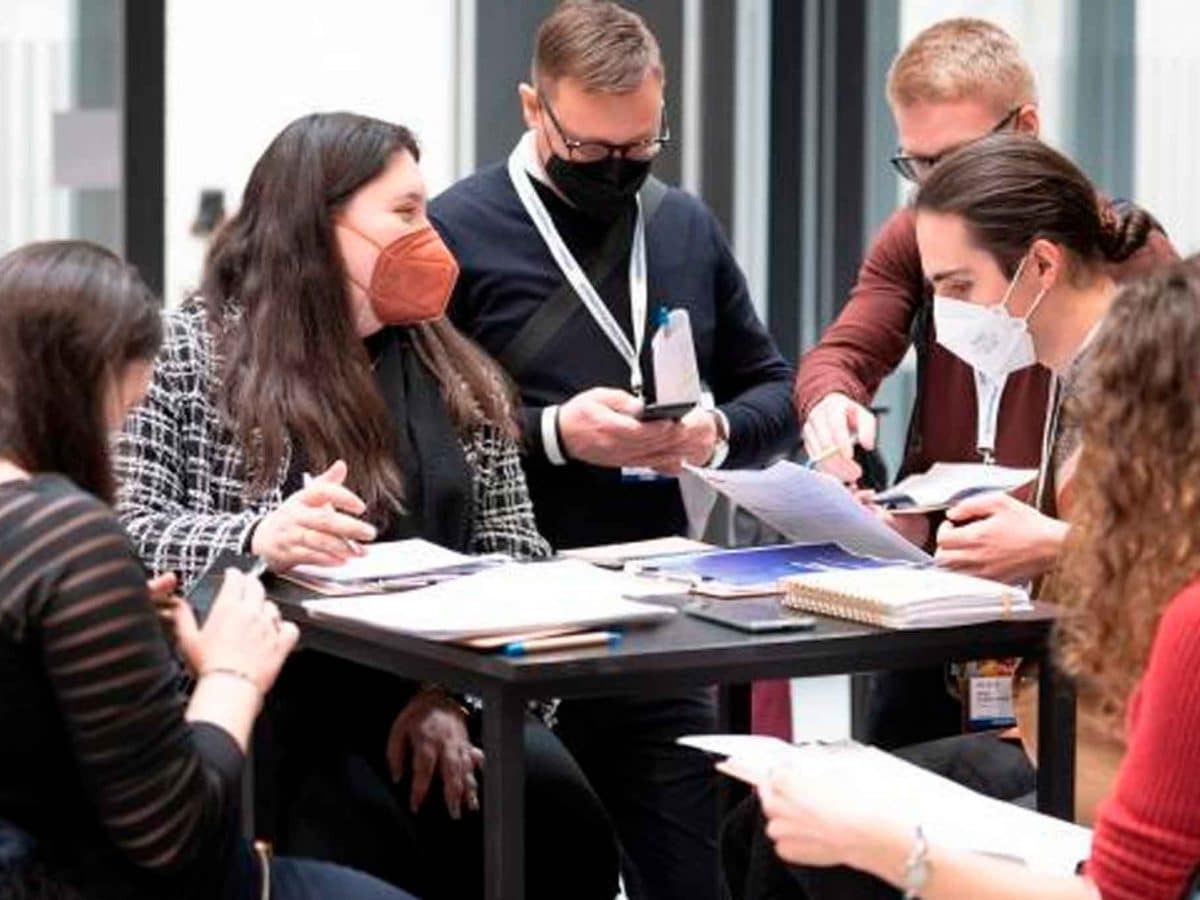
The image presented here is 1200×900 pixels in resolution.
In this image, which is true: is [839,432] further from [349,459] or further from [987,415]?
[349,459]

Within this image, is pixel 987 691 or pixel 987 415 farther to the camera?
pixel 987 415

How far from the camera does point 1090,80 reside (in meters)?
6.35

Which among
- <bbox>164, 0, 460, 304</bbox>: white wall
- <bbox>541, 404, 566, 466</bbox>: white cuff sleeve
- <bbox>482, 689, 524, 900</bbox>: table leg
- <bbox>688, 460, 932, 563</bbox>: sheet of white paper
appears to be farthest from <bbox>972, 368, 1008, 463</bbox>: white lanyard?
<bbox>164, 0, 460, 304</bbox>: white wall

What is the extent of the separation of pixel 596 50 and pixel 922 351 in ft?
2.29

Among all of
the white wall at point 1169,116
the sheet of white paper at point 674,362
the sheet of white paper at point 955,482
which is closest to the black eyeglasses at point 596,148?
the sheet of white paper at point 674,362

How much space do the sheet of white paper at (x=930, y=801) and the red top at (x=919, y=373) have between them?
3.15ft

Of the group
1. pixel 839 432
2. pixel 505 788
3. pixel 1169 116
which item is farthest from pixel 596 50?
pixel 1169 116

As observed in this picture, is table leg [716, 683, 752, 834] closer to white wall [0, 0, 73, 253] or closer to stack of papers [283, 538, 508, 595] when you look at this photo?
stack of papers [283, 538, 508, 595]

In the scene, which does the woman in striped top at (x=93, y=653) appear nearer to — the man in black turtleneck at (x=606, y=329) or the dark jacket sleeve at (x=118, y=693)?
the dark jacket sleeve at (x=118, y=693)

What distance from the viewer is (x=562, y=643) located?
2.49 meters

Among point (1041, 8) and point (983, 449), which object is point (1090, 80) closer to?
point (1041, 8)

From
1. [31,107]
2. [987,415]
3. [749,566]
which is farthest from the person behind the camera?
[31,107]

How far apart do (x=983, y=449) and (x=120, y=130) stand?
269 centimetres

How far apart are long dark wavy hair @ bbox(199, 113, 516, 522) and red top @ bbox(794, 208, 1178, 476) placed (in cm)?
66
